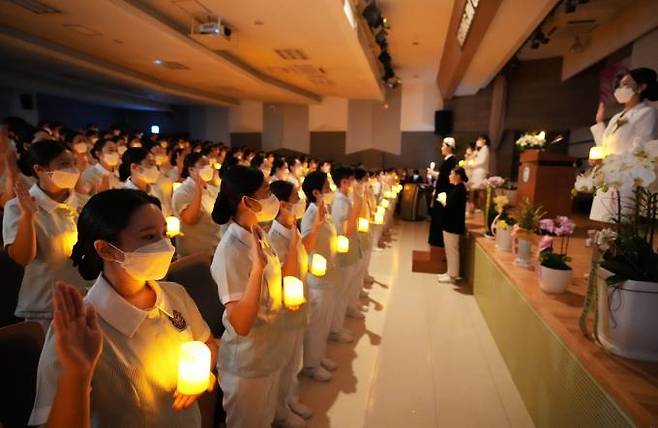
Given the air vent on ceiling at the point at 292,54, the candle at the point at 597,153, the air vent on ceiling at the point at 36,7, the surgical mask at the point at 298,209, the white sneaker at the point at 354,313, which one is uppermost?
the air vent on ceiling at the point at 292,54

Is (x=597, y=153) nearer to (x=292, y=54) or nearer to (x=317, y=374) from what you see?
(x=317, y=374)

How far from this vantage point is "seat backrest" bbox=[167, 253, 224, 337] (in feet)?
6.44

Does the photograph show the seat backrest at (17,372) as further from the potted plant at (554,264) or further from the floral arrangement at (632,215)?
the potted plant at (554,264)

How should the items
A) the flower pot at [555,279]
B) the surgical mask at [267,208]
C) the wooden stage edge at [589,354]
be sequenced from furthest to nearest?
the flower pot at [555,279] < the surgical mask at [267,208] < the wooden stage edge at [589,354]

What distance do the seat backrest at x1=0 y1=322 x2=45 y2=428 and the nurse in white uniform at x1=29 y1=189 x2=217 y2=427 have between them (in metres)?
0.37

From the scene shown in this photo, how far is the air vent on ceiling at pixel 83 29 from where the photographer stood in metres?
6.21

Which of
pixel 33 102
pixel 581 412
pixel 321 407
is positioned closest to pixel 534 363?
pixel 581 412

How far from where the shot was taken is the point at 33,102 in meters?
11.2

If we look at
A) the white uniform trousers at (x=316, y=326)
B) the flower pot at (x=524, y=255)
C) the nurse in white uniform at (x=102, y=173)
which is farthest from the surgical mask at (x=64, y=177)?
the flower pot at (x=524, y=255)

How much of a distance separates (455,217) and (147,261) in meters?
4.09

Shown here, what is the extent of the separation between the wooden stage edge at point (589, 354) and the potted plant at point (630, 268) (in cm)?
8

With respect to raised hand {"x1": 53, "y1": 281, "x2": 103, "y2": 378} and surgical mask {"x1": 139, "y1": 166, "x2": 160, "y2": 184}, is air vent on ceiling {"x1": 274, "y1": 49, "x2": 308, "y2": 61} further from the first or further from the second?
raised hand {"x1": 53, "y1": 281, "x2": 103, "y2": 378}

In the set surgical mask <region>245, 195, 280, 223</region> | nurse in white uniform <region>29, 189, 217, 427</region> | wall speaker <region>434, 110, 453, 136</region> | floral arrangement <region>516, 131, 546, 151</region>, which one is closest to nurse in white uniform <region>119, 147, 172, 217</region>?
surgical mask <region>245, 195, 280, 223</region>

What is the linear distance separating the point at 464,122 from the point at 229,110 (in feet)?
30.2
